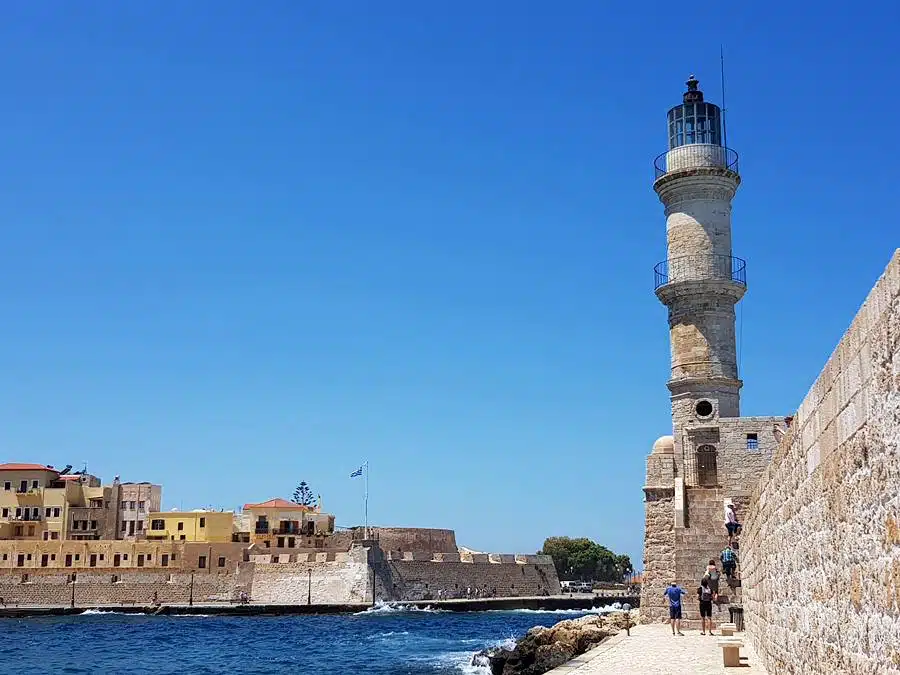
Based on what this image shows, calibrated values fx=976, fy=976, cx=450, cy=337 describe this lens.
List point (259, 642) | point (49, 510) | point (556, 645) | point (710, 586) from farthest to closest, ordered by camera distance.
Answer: point (49, 510) → point (259, 642) → point (556, 645) → point (710, 586)

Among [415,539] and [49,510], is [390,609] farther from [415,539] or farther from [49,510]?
Result: [49,510]

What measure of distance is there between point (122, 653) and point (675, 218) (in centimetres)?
2360

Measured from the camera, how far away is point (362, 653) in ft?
106

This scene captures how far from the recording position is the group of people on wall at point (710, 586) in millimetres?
15930

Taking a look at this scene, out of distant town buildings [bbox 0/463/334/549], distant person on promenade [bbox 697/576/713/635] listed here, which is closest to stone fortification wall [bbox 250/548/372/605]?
distant town buildings [bbox 0/463/334/549]

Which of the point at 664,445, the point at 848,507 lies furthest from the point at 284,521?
the point at 848,507

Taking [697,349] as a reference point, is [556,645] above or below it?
below

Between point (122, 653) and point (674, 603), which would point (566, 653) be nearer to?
point (674, 603)

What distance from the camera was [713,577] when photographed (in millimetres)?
17000

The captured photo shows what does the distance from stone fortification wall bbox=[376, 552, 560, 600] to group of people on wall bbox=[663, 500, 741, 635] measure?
41501 mm

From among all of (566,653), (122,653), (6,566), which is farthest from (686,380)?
(6,566)

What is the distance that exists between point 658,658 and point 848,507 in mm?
8406

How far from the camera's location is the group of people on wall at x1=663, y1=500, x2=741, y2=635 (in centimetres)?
1593

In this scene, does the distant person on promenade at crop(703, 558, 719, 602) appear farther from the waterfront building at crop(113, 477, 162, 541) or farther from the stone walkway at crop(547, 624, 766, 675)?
the waterfront building at crop(113, 477, 162, 541)
